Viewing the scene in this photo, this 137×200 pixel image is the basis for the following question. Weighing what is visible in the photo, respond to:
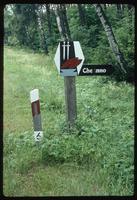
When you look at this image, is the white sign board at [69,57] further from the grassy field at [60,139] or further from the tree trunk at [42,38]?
the tree trunk at [42,38]

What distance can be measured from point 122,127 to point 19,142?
1.27 meters

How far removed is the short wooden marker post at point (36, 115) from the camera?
558 centimetres

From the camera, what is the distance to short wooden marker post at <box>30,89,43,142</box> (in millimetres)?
5582

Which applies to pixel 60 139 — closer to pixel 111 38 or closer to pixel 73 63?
pixel 73 63

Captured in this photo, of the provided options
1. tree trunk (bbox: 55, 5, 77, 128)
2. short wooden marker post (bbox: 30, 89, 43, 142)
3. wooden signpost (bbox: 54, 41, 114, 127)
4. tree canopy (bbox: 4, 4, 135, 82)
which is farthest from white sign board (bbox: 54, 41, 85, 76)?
tree trunk (bbox: 55, 5, 77, 128)

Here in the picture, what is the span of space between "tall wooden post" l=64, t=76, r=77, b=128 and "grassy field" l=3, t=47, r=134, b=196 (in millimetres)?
87

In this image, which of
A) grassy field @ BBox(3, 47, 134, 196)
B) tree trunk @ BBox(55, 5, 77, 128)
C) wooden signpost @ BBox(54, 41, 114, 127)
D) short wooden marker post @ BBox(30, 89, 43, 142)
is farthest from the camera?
tree trunk @ BBox(55, 5, 77, 128)

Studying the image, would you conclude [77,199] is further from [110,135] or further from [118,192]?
[110,135]

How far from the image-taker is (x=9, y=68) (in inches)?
214

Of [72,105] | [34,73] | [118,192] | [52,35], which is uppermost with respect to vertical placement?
[52,35]

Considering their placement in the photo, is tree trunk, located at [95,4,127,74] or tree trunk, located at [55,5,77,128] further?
tree trunk, located at [95,4,127,74]

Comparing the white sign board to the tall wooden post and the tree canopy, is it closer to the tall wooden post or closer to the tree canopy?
the tree canopy

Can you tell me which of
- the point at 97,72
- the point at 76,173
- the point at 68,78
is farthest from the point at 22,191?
the point at 68,78

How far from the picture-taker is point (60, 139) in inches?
233
